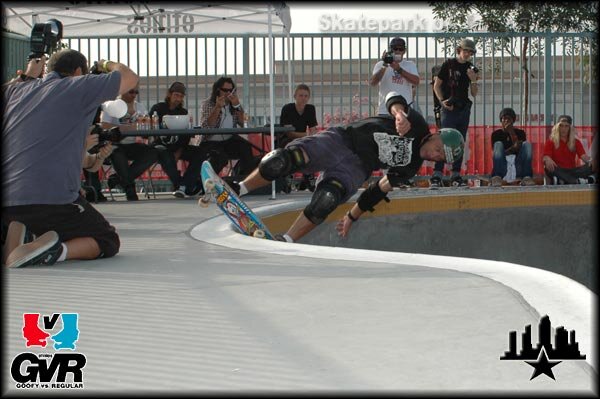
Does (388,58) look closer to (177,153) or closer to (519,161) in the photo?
(519,161)

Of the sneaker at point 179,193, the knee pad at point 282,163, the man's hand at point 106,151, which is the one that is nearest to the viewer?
the man's hand at point 106,151

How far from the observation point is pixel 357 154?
8195 millimetres

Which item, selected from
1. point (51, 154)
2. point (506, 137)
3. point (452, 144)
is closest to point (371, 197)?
point (452, 144)

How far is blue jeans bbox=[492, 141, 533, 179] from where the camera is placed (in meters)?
13.7

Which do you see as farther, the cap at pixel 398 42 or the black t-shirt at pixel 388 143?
the cap at pixel 398 42

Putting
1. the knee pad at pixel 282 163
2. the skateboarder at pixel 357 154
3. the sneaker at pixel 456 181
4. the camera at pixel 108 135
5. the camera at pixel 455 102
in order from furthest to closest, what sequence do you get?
the sneaker at pixel 456 181, the camera at pixel 455 102, the skateboarder at pixel 357 154, the knee pad at pixel 282 163, the camera at pixel 108 135

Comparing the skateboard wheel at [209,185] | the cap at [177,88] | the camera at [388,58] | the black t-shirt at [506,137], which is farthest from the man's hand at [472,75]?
the skateboard wheel at [209,185]

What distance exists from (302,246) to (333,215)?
3.27m

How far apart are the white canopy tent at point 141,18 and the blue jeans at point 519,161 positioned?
305 cm

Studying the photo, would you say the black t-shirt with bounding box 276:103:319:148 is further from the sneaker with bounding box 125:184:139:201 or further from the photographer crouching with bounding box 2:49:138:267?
the photographer crouching with bounding box 2:49:138:267

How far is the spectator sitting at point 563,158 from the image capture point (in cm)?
1362

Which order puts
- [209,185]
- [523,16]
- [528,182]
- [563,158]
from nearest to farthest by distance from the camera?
[209,185], [528,182], [563,158], [523,16]

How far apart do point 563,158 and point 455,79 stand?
203 centimetres

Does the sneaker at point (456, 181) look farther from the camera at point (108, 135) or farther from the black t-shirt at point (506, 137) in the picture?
the camera at point (108, 135)
